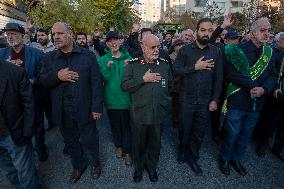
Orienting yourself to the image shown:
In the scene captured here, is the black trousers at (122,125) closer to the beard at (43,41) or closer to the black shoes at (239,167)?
the black shoes at (239,167)

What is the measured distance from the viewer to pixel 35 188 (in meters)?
3.69

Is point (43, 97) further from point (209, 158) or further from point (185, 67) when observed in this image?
point (209, 158)

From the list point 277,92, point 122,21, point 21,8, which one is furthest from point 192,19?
point 277,92

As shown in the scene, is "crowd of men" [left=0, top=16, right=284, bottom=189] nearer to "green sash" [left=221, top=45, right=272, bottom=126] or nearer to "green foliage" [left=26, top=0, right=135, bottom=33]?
"green sash" [left=221, top=45, right=272, bottom=126]

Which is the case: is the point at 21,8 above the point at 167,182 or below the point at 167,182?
above

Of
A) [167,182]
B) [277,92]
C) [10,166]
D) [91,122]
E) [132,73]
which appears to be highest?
[132,73]

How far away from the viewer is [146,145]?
4223mm

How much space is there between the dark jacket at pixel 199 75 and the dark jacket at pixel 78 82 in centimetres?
123

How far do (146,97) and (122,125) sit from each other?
1.09 m

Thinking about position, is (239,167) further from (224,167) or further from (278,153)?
(278,153)

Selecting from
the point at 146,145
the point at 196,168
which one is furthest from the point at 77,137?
the point at 196,168

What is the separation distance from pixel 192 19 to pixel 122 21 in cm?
2450

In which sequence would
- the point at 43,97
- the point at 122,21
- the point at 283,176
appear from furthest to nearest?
the point at 122,21 < the point at 43,97 < the point at 283,176

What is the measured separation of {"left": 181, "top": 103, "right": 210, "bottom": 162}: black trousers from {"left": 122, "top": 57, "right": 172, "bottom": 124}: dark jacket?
54 centimetres
